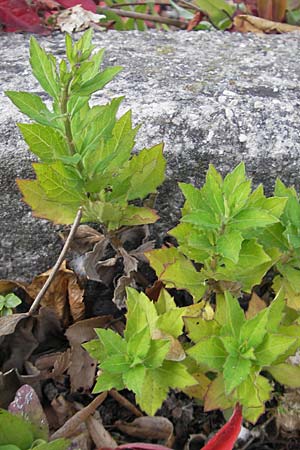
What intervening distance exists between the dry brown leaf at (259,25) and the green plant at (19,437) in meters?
1.25

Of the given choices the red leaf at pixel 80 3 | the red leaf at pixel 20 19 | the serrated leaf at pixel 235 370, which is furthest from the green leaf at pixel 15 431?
the red leaf at pixel 80 3

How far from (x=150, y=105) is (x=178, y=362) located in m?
A: 0.55

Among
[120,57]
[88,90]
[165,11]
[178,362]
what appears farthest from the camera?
[165,11]

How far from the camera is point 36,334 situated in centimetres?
151

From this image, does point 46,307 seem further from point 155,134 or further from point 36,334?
point 155,134

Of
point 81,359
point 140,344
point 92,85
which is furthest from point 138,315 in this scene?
point 92,85

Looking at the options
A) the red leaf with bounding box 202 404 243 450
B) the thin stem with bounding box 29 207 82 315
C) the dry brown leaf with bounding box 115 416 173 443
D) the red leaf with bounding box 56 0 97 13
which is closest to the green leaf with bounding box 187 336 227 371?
the red leaf with bounding box 202 404 243 450

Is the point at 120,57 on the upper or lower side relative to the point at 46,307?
upper

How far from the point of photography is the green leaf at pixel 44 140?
125cm

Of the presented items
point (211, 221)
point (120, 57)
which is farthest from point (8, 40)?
point (211, 221)

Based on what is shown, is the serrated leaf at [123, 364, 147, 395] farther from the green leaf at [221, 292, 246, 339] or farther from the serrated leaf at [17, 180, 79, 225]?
the serrated leaf at [17, 180, 79, 225]

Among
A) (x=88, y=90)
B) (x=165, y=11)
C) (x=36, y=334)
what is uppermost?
(x=88, y=90)

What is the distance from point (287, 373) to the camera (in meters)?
1.30

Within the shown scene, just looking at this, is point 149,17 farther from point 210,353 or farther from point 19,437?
point 19,437
